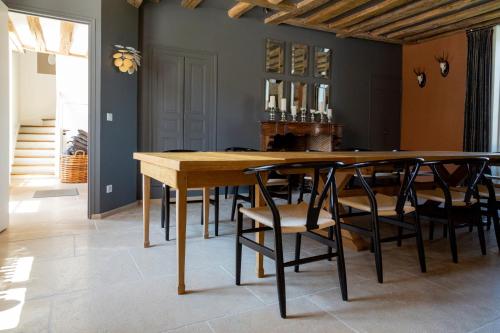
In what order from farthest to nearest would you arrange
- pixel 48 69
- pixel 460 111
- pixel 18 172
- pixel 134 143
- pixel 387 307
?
pixel 48 69 → pixel 18 172 → pixel 460 111 → pixel 134 143 → pixel 387 307

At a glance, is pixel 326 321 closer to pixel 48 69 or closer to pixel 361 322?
pixel 361 322

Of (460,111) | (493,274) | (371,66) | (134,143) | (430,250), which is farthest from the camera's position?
(371,66)

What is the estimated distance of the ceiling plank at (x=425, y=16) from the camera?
15.7ft

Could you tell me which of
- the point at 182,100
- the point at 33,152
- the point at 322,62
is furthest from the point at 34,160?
the point at 322,62

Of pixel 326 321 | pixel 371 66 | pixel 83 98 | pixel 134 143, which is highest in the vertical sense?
pixel 371 66

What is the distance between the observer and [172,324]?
5.40 ft

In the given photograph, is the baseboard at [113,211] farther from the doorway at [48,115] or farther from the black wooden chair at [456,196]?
the black wooden chair at [456,196]

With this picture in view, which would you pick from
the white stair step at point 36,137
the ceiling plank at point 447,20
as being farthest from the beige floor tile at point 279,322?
the white stair step at point 36,137

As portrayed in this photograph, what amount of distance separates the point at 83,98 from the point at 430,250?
23.2 ft

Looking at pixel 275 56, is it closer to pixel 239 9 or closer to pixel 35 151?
pixel 239 9

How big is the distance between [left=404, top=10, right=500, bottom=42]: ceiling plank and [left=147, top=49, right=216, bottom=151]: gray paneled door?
149 inches

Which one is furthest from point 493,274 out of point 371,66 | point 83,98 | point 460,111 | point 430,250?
point 83,98

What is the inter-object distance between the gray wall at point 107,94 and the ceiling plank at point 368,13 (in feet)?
10.1

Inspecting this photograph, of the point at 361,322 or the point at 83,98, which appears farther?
the point at 83,98
